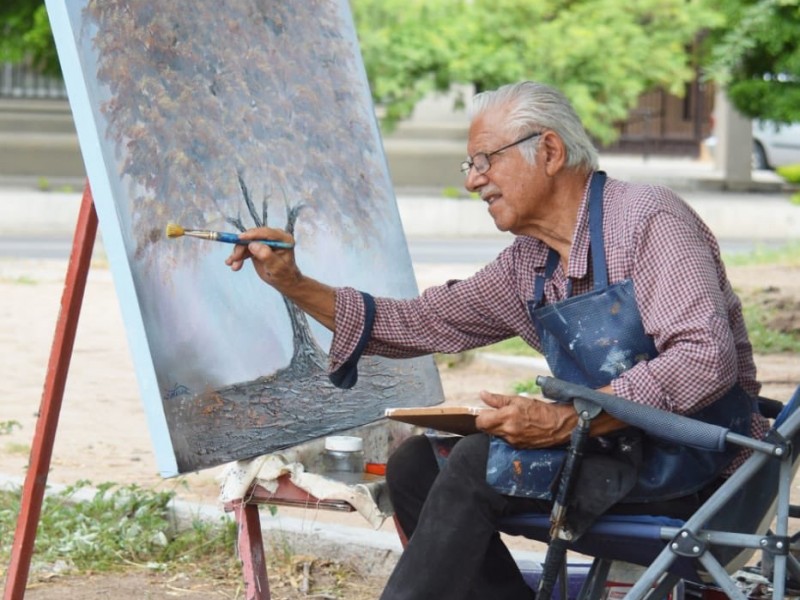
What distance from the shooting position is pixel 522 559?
3.70m

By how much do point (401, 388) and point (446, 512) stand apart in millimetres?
1010

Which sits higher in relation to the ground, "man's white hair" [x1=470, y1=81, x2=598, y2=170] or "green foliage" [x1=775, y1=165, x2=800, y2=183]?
"man's white hair" [x1=470, y1=81, x2=598, y2=170]

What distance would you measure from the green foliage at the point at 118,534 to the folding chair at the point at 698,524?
1562mm

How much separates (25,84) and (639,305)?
15.8 meters

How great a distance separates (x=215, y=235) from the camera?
284 cm

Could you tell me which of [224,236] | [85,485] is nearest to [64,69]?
[224,236]

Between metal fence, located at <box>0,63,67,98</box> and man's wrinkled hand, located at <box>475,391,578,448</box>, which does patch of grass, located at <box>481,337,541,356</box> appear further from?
metal fence, located at <box>0,63,67,98</box>

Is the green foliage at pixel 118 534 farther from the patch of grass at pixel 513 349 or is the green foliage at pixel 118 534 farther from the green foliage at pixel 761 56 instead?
the green foliage at pixel 761 56

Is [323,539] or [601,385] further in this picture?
[323,539]

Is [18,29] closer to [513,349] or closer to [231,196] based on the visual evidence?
[513,349]

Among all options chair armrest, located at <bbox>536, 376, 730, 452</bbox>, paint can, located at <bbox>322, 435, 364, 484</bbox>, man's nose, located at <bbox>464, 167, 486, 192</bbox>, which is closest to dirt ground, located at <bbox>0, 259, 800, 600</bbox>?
paint can, located at <bbox>322, 435, 364, 484</bbox>

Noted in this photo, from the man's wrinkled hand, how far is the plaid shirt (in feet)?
0.39

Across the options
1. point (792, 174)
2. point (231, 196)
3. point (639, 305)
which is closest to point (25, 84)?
point (792, 174)

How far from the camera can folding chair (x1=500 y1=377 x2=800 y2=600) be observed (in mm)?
2494
